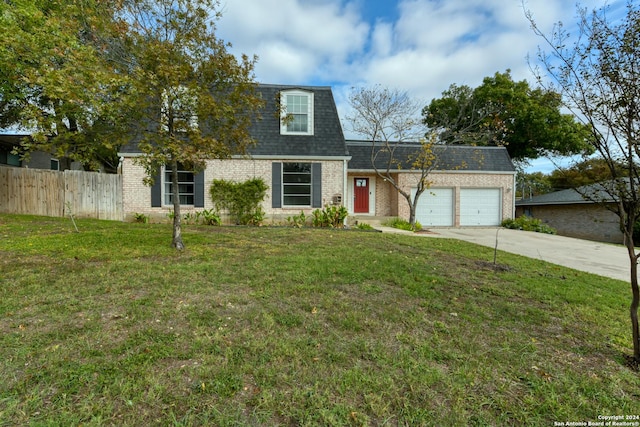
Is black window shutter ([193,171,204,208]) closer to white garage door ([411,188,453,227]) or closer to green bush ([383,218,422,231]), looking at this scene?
green bush ([383,218,422,231])

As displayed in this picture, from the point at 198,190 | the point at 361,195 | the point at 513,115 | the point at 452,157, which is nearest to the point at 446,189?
the point at 452,157

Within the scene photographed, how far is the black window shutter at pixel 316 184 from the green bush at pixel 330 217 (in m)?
0.38

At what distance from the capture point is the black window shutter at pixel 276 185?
1203 cm

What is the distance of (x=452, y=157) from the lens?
16203 mm

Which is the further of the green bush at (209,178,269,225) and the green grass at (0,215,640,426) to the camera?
the green bush at (209,178,269,225)

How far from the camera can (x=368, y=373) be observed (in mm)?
2416

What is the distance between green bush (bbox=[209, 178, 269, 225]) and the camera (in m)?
11.8

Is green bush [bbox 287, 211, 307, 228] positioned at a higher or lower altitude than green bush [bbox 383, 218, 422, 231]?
higher

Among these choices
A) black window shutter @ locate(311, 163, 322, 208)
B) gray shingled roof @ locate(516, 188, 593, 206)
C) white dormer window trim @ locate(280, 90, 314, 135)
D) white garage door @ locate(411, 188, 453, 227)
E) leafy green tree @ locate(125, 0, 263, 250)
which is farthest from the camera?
gray shingled roof @ locate(516, 188, 593, 206)

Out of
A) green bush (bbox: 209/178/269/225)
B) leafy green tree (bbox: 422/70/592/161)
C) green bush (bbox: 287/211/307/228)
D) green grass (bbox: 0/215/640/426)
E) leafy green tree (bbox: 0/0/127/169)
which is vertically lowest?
green grass (bbox: 0/215/640/426)

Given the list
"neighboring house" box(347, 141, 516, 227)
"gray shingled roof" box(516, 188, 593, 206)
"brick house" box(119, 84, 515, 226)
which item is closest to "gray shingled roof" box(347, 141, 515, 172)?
"neighboring house" box(347, 141, 516, 227)

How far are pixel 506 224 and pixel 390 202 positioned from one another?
6114mm

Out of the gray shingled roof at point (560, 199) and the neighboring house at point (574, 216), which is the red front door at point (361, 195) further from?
the gray shingled roof at point (560, 199)

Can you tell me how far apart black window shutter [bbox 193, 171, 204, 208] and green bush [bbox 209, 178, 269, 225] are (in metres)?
0.37
